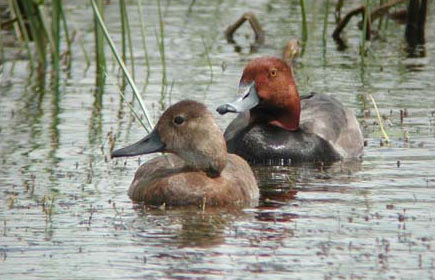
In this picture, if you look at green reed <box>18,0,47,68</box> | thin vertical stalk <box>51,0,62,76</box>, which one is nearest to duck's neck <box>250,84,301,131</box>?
thin vertical stalk <box>51,0,62,76</box>

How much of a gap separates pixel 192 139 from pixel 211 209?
52cm

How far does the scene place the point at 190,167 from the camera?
909cm

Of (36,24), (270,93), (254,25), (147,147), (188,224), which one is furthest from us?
(254,25)

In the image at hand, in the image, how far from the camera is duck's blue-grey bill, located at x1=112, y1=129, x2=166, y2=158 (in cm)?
912

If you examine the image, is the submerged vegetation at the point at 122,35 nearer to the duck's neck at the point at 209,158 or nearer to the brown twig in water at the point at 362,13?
the brown twig in water at the point at 362,13

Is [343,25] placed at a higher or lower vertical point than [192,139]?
lower

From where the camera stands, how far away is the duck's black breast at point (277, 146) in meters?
10.9

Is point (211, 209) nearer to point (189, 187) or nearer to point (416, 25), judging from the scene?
point (189, 187)

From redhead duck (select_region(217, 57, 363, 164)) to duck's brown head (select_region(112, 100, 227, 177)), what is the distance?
1675 mm

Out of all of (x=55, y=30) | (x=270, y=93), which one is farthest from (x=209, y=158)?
(x=55, y=30)

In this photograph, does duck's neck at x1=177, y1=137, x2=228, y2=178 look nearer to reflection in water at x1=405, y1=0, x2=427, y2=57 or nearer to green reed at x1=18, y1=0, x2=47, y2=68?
green reed at x1=18, y1=0, x2=47, y2=68

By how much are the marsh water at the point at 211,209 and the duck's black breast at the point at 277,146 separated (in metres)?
0.22

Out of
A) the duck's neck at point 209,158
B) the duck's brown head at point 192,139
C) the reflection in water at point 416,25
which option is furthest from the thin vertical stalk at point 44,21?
the reflection in water at point 416,25

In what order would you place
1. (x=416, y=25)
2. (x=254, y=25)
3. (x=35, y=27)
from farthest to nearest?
1. (x=416, y=25)
2. (x=254, y=25)
3. (x=35, y=27)
